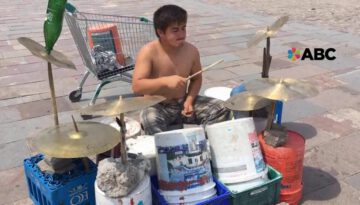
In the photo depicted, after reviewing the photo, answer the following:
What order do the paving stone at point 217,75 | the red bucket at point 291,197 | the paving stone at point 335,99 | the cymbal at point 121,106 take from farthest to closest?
the paving stone at point 217,75 → the paving stone at point 335,99 → the red bucket at point 291,197 → the cymbal at point 121,106

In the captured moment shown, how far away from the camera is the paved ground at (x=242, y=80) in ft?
10.2

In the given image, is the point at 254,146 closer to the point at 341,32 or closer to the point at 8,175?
the point at 8,175

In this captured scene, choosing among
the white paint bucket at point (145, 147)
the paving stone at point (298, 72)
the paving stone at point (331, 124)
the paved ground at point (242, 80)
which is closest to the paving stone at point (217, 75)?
the paved ground at point (242, 80)

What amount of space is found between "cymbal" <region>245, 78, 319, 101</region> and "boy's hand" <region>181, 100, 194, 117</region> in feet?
1.91

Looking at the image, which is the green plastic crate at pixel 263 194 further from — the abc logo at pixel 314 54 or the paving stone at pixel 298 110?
the abc logo at pixel 314 54

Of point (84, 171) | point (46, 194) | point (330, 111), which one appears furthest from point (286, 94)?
point (330, 111)

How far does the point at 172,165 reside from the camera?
2291 mm

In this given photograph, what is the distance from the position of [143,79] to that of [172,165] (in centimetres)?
79

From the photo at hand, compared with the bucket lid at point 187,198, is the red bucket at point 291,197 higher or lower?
lower

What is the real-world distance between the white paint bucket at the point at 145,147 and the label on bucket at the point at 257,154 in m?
0.61

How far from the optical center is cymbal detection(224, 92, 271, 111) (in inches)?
104

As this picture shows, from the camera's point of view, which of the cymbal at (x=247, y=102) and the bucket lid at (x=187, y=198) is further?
the cymbal at (x=247, y=102)

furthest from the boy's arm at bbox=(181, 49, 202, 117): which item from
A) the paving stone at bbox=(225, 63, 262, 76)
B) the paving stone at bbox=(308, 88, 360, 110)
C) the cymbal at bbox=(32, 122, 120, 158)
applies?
the paving stone at bbox=(225, 63, 262, 76)

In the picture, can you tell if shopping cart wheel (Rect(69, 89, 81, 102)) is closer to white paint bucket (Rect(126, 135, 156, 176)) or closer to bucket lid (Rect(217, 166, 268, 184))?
white paint bucket (Rect(126, 135, 156, 176))
